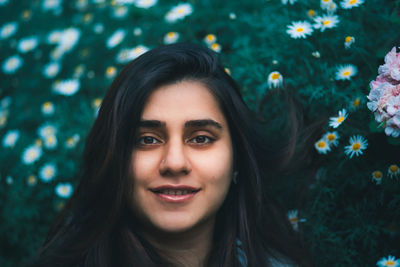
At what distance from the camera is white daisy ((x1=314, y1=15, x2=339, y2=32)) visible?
6.55 ft

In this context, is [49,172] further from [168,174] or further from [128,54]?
[168,174]

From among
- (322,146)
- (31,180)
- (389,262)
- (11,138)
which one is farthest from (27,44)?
(389,262)

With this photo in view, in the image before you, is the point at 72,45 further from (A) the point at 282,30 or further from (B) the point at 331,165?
(B) the point at 331,165

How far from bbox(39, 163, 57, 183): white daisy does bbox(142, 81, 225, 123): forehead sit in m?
1.26

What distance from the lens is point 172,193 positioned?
5.04 feet

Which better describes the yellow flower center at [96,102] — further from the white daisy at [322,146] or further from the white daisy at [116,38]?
the white daisy at [322,146]

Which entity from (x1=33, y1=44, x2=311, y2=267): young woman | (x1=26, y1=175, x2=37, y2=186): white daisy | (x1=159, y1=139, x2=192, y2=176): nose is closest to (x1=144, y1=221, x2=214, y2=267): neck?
(x1=33, y1=44, x2=311, y2=267): young woman

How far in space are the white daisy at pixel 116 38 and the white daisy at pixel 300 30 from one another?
1.31 metres

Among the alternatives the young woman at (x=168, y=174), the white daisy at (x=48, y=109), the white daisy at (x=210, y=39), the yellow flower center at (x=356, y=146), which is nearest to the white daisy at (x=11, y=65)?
the white daisy at (x=48, y=109)

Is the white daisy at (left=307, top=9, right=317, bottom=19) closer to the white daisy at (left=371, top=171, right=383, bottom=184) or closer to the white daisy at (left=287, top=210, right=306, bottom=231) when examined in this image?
the white daisy at (left=371, top=171, right=383, bottom=184)

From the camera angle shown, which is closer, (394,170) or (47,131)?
(394,170)

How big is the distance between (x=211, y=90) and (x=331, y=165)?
762 millimetres

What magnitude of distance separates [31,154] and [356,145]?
73.5 inches

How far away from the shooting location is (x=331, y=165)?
2.07 metres
